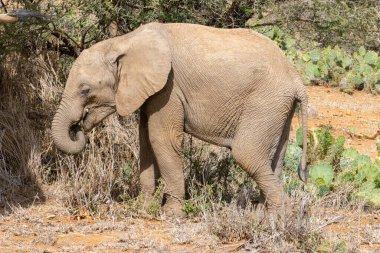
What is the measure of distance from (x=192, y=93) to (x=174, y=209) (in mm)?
1102

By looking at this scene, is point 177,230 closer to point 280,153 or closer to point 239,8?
point 280,153

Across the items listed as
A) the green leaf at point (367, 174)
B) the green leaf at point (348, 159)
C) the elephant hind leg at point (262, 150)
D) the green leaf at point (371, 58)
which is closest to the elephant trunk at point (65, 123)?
the elephant hind leg at point (262, 150)

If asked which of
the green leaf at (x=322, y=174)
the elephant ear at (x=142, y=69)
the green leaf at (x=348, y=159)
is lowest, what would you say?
the green leaf at (x=348, y=159)

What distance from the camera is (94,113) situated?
8.03 m

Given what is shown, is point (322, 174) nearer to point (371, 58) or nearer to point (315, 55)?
point (315, 55)

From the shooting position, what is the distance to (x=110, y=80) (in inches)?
313

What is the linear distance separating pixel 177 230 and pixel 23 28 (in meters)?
2.86

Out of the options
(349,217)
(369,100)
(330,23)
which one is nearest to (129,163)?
(349,217)

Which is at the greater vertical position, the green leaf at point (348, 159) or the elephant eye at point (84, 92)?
the elephant eye at point (84, 92)

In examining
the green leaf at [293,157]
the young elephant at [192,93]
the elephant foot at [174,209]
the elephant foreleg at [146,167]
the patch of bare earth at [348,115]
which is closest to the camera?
the young elephant at [192,93]

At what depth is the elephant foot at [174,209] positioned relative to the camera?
26.7 feet

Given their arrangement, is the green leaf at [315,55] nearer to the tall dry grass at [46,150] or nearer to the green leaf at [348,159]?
the green leaf at [348,159]

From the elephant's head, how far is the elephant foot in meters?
0.92

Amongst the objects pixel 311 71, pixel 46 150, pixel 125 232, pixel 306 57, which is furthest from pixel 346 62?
pixel 125 232
